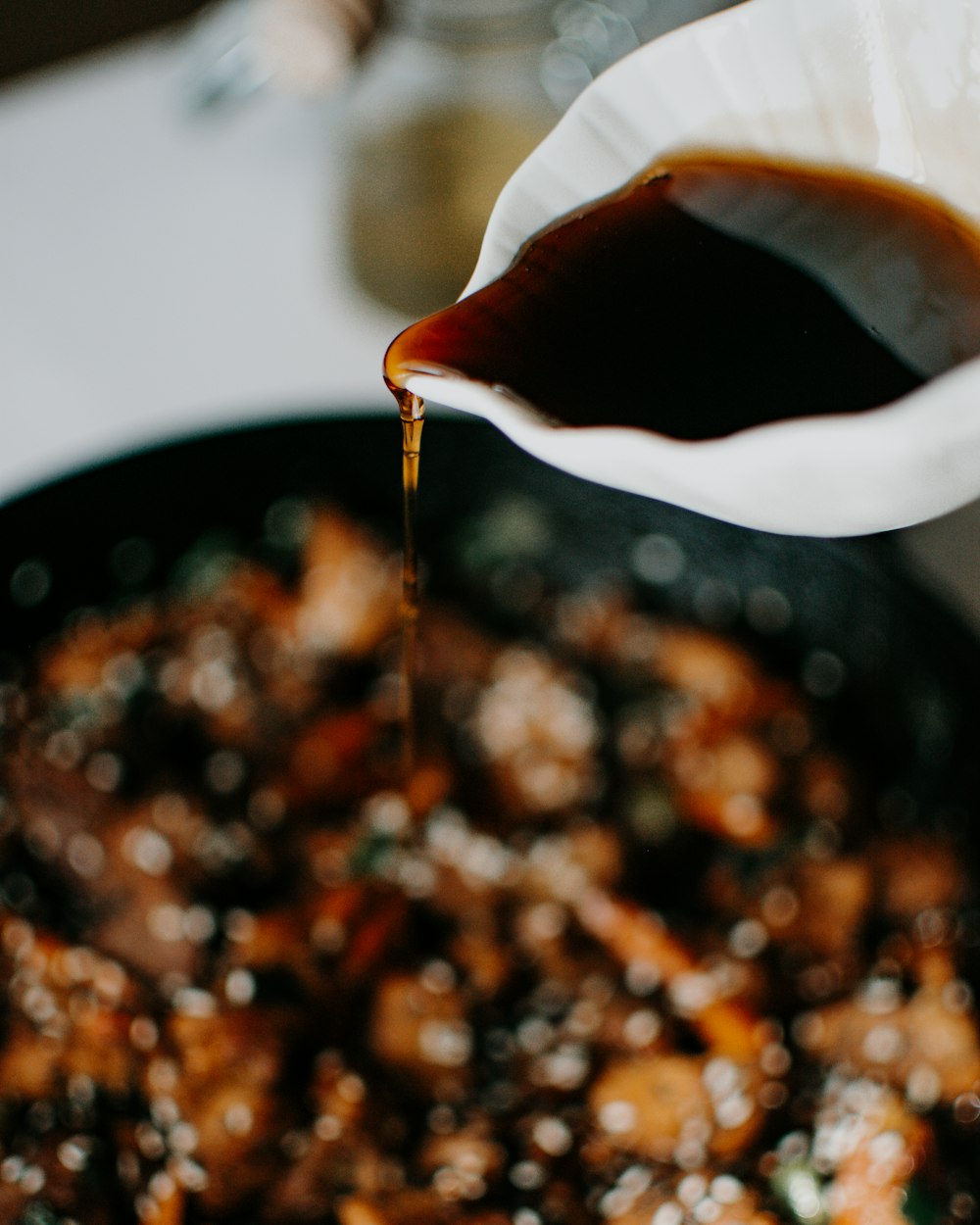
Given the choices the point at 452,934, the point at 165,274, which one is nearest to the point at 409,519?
the point at 452,934

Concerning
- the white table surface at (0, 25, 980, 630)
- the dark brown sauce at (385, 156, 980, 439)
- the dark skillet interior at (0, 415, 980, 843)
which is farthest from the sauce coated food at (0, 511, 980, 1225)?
the dark brown sauce at (385, 156, 980, 439)

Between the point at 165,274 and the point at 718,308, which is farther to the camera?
the point at 165,274

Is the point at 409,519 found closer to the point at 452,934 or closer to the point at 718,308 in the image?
the point at 718,308

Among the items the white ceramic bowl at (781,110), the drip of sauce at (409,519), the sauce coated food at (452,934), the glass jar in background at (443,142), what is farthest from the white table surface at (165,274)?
the white ceramic bowl at (781,110)

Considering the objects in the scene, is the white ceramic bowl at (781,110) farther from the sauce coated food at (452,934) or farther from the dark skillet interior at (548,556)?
the sauce coated food at (452,934)

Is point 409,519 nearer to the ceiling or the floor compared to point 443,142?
nearer to the floor

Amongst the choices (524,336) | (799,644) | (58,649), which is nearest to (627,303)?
(524,336)
